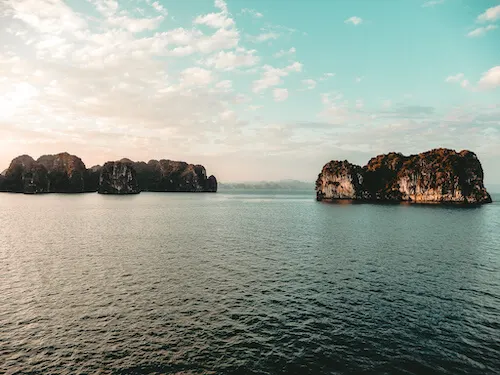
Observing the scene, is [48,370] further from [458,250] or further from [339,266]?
[458,250]

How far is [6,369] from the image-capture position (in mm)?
19344

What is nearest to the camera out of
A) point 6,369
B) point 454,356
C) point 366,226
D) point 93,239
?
point 6,369

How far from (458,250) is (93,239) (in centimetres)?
7463

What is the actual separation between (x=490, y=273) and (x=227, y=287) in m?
A: 37.3

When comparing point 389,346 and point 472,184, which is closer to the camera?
point 389,346

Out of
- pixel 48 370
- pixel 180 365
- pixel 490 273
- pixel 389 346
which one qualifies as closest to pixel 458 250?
pixel 490 273

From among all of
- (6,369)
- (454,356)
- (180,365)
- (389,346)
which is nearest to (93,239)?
(6,369)

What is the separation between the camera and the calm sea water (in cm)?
2077

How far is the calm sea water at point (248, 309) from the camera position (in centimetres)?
2077

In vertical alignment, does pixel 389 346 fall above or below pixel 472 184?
below

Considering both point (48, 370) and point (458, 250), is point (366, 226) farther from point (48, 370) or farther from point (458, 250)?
point (48, 370)

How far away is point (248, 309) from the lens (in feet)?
95.1

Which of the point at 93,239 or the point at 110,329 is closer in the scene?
the point at 110,329

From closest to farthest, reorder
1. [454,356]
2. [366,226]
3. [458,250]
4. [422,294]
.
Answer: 1. [454,356]
2. [422,294]
3. [458,250]
4. [366,226]
